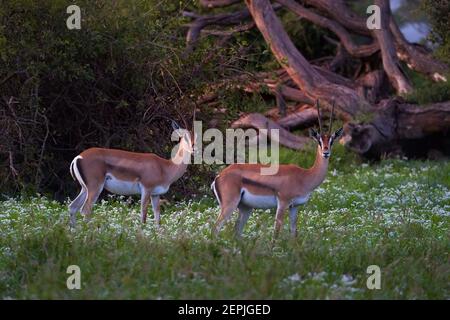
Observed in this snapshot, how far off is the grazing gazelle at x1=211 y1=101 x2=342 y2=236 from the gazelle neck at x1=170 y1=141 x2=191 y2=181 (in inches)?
46.6

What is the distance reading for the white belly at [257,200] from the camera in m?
8.77

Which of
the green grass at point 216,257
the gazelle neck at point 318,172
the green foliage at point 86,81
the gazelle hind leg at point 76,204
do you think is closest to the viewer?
the green grass at point 216,257

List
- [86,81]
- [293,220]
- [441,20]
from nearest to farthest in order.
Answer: [293,220] < [86,81] < [441,20]

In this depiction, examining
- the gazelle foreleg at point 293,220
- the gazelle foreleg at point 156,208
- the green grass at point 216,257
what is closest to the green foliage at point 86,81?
the green grass at point 216,257

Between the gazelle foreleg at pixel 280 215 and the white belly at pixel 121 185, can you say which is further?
the white belly at pixel 121 185

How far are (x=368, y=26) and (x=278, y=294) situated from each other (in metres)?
11.2

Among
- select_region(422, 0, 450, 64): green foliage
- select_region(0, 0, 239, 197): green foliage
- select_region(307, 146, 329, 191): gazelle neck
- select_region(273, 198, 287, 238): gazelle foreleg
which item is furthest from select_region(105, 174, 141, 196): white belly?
select_region(422, 0, 450, 64): green foliage

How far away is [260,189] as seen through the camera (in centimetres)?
878

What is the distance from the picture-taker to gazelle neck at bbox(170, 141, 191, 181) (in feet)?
32.7

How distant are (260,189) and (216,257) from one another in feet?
Answer: 5.30

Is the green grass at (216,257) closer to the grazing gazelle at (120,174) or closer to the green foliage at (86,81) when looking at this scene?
the grazing gazelle at (120,174)

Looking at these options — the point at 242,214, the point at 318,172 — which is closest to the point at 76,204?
the point at 242,214

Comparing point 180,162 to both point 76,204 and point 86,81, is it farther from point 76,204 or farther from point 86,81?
point 86,81

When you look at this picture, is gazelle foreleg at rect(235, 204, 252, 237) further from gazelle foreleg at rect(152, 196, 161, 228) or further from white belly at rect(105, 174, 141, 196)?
white belly at rect(105, 174, 141, 196)
